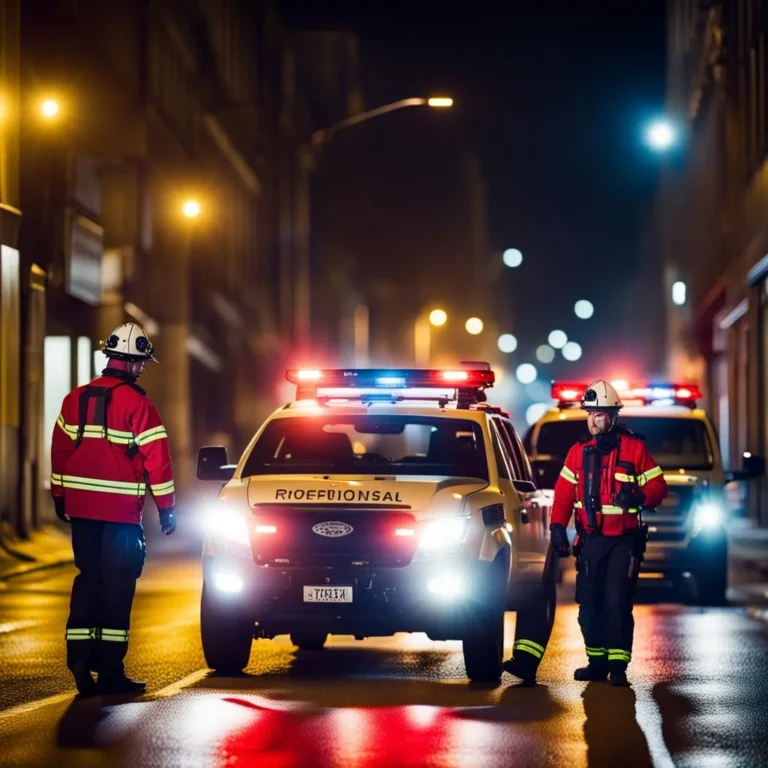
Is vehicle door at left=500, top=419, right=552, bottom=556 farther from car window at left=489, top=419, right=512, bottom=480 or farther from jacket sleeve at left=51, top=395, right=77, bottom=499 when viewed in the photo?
jacket sleeve at left=51, top=395, right=77, bottom=499

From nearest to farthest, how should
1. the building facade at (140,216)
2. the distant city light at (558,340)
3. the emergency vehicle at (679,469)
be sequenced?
the emergency vehicle at (679,469)
the building facade at (140,216)
the distant city light at (558,340)

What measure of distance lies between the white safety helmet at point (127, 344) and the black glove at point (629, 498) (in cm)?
309

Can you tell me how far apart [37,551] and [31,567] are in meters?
2.62

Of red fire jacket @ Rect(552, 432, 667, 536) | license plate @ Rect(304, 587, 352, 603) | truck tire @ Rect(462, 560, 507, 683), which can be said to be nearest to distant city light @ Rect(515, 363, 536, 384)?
red fire jacket @ Rect(552, 432, 667, 536)

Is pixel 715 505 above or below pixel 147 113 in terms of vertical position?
below

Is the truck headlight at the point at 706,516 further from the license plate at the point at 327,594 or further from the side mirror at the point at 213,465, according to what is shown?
the license plate at the point at 327,594

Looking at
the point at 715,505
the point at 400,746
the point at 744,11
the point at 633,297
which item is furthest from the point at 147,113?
the point at 633,297

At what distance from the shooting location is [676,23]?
6794 centimetres

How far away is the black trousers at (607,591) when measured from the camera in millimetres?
12703

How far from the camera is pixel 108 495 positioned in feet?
39.3

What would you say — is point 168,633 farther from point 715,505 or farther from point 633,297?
point 633,297

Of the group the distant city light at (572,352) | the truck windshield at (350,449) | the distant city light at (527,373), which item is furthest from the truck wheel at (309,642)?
the distant city light at (527,373)

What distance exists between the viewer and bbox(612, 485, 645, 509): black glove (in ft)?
41.7

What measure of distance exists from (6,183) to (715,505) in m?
14.3
